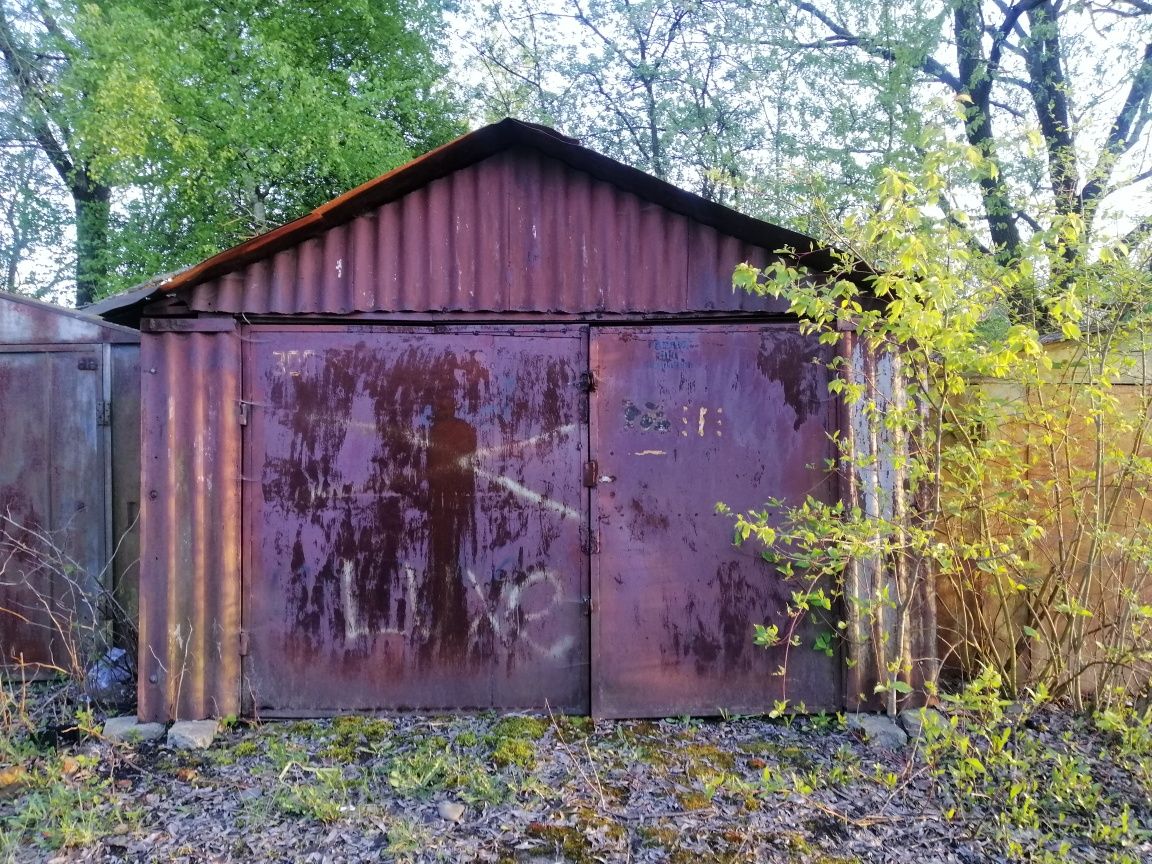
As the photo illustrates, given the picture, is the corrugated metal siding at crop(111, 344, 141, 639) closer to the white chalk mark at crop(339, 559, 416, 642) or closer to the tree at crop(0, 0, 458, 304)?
the white chalk mark at crop(339, 559, 416, 642)

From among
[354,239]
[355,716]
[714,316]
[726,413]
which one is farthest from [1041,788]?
[354,239]

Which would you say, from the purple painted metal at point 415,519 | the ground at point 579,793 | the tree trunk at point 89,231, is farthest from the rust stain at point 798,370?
the tree trunk at point 89,231

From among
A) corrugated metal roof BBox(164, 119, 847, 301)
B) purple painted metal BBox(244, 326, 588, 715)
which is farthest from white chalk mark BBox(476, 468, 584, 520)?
corrugated metal roof BBox(164, 119, 847, 301)

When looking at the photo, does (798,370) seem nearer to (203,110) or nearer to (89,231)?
(203,110)

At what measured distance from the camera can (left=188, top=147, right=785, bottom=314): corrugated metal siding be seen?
4.05 metres

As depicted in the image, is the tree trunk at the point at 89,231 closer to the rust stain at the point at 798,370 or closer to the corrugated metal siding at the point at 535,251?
the corrugated metal siding at the point at 535,251

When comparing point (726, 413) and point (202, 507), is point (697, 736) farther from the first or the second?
point (202, 507)

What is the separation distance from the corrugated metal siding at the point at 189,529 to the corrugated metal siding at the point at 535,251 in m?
0.93

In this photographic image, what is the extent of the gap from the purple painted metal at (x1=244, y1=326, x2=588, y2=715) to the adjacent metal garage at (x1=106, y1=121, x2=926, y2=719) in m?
0.01

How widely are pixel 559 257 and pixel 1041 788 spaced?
359 centimetres

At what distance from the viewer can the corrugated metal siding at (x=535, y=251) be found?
4055 mm

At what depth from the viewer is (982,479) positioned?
388cm

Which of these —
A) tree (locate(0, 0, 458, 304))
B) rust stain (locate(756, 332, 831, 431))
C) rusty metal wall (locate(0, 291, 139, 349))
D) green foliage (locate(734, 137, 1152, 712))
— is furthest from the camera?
tree (locate(0, 0, 458, 304))

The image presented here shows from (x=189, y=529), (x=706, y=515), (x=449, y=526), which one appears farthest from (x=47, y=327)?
(x=706, y=515)
